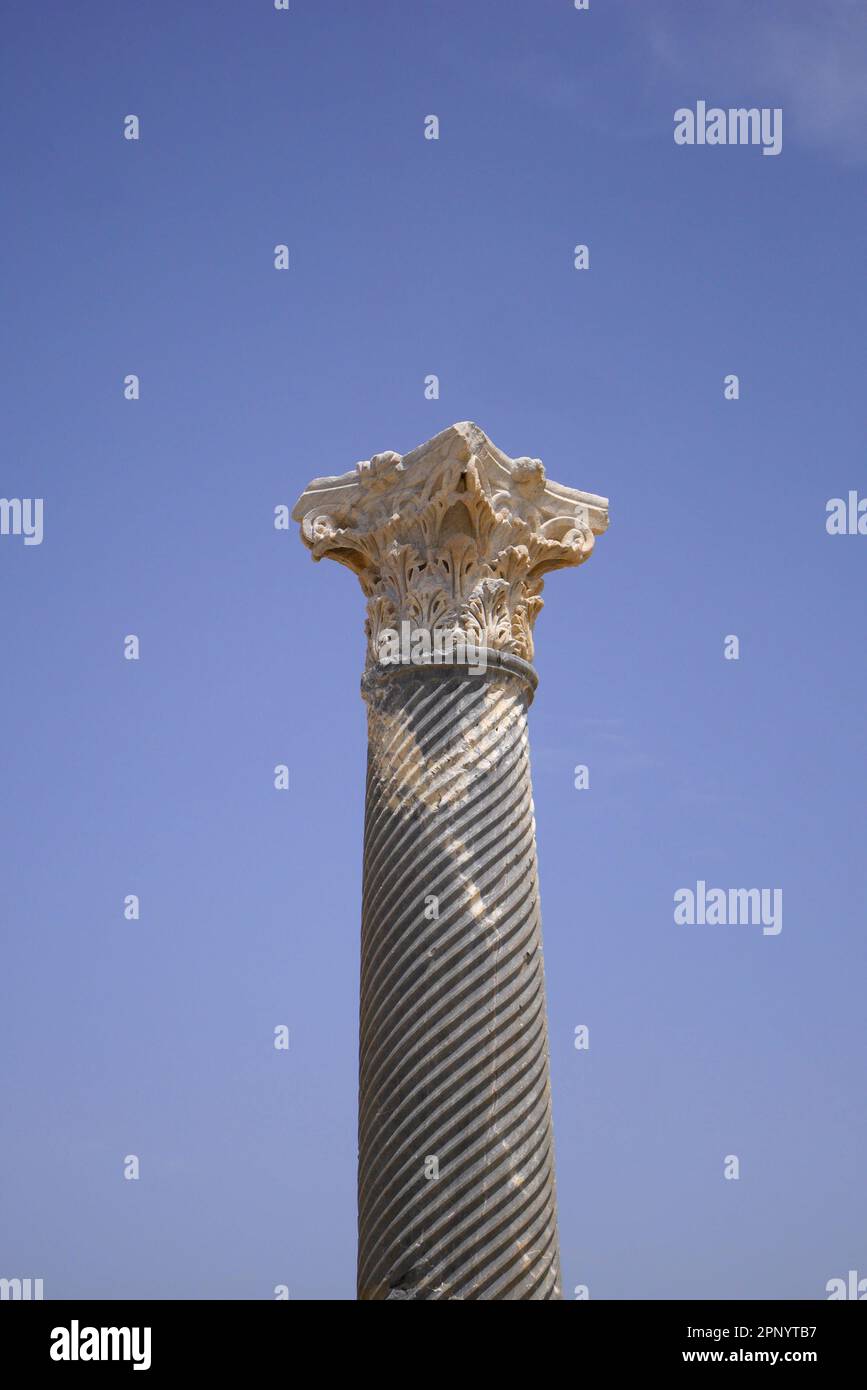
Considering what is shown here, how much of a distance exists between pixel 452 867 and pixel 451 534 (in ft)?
7.99

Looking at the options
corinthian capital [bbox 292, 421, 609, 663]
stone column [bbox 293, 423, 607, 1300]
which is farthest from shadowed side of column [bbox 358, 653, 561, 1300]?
corinthian capital [bbox 292, 421, 609, 663]

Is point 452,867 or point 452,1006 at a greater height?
point 452,867

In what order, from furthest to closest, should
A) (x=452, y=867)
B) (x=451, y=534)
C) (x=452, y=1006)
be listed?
(x=451, y=534)
(x=452, y=867)
(x=452, y=1006)

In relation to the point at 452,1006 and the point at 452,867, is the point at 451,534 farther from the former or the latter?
the point at 452,1006

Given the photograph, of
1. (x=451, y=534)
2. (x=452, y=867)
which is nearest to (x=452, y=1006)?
(x=452, y=867)

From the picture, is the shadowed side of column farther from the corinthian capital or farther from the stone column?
the corinthian capital

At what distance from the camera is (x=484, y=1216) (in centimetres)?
938

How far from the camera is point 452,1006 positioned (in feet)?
32.3

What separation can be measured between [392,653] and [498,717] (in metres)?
0.88

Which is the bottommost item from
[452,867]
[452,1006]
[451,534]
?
[452,1006]
